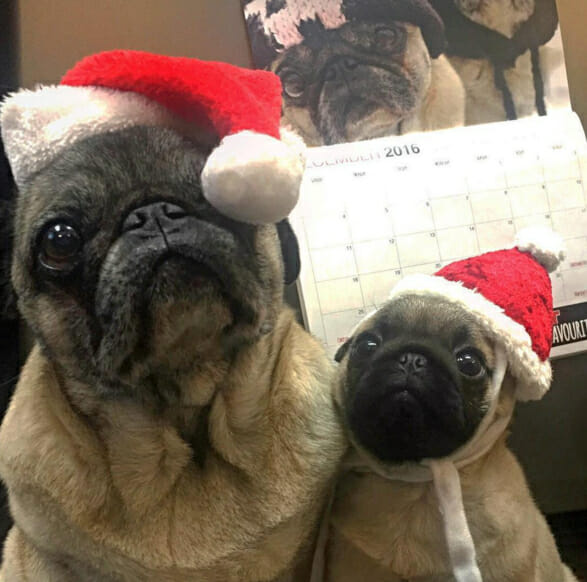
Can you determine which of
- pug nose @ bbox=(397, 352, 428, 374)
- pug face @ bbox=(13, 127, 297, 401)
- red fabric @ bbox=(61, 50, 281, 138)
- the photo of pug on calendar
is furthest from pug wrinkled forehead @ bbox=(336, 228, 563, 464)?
Result: the photo of pug on calendar

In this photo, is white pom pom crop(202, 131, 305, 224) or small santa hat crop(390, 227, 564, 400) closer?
white pom pom crop(202, 131, 305, 224)

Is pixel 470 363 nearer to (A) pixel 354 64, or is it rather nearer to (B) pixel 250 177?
(B) pixel 250 177

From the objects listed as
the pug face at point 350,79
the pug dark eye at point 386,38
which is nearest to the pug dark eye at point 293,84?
the pug face at point 350,79

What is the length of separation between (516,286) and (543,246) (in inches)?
3.2

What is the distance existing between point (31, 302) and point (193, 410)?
0.19 metres

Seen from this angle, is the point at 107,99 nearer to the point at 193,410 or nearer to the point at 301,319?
the point at 193,410

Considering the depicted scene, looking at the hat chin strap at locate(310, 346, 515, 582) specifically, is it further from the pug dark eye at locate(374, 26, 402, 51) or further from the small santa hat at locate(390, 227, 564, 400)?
the pug dark eye at locate(374, 26, 402, 51)

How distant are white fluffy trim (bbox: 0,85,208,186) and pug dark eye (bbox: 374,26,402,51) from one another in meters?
0.45

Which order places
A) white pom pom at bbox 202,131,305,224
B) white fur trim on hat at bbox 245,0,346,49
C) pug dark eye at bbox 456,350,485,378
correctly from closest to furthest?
1. white pom pom at bbox 202,131,305,224
2. pug dark eye at bbox 456,350,485,378
3. white fur trim on hat at bbox 245,0,346,49

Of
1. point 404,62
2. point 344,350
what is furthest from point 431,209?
point 344,350

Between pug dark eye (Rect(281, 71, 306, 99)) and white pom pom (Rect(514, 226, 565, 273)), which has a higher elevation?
pug dark eye (Rect(281, 71, 306, 99))

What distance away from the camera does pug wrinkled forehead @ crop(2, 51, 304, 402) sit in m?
0.52

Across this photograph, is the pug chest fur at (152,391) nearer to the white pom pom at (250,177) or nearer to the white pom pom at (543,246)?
the white pom pom at (250,177)

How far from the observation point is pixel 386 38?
3.04 ft
